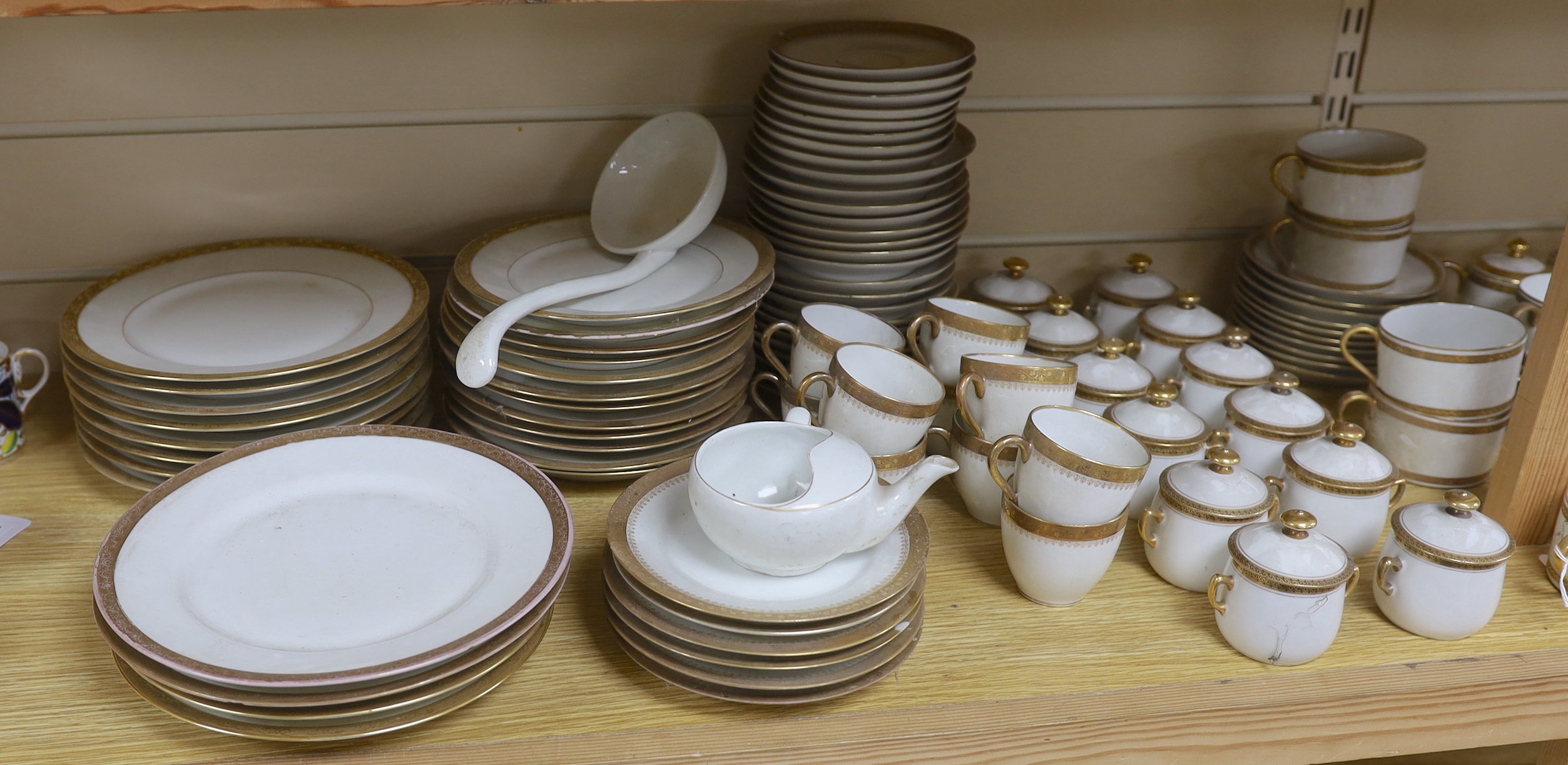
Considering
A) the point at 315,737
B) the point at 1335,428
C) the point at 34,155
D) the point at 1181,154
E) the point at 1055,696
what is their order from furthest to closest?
the point at 1181,154 < the point at 34,155 < the point at 1335,428 < the point at 1055,696 < the point at 315,737

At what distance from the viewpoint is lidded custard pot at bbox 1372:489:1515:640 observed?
904 millimetres

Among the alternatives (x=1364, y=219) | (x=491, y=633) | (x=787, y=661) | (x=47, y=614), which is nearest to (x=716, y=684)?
(x=787, y=661)

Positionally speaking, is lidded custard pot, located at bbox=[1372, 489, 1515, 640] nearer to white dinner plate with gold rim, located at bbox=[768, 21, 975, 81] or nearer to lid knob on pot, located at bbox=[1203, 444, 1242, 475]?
lid knob on pot, located at bbox=[1203, 444, 1242, 475]

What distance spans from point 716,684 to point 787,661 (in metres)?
0.05

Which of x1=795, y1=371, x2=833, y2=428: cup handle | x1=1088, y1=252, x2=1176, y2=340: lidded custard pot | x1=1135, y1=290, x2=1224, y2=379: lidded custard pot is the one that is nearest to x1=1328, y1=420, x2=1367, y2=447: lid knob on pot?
x1=1135, y1=290, x2=1224, y2=379: lidded custard pot

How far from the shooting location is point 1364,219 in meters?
1.25

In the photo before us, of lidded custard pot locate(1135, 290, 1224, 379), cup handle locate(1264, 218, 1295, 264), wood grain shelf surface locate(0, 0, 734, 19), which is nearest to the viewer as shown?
wood grain shelf surface locate(0, 0, 734, 19)

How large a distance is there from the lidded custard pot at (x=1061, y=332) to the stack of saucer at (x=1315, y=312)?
26 centimetres

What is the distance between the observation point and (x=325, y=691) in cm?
76

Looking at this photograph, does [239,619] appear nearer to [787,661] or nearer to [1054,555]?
[787,661]

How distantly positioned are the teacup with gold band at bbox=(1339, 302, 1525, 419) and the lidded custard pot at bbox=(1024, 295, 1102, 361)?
242 millimetres

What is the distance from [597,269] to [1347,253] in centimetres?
81

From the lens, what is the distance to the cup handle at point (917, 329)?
1.06m

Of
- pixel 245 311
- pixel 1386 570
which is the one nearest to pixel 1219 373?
pixel 1386 570
